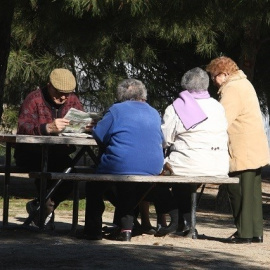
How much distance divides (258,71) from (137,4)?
7.02m

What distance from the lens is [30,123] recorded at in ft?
31.5

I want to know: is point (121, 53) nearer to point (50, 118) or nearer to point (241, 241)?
point (50, 118)

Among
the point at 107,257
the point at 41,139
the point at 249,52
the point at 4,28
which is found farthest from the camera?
the point at 249,52

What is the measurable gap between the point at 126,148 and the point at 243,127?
1006mm

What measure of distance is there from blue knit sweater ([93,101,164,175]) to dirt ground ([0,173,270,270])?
0.60m

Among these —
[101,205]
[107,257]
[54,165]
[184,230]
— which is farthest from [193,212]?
[107,257]

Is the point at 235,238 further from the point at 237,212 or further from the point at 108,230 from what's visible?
the point at 108,230

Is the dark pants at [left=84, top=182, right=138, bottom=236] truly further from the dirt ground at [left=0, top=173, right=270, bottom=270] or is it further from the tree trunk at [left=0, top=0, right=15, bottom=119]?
the tree trunk at [left=0, top=0, right=15, bottom=119]

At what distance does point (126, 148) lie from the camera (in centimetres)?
877

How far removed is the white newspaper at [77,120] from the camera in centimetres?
923

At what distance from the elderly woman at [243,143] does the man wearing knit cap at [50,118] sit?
1.33 m

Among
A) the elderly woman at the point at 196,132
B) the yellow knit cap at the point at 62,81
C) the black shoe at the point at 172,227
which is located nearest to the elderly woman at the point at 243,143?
the elderly woman at the point at 196,132

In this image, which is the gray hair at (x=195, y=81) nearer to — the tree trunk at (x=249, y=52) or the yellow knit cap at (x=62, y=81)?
the yellow knit cap at (x=62, y=81)

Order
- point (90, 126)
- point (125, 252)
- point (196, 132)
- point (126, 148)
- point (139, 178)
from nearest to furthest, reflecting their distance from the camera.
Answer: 1. point (125, 252)
2. point (139, 178)
3. point (126, 148)
4. point (196, 132)
5. point (90, 126)
